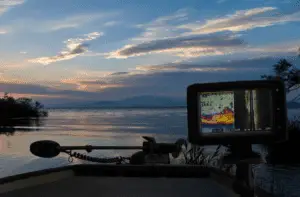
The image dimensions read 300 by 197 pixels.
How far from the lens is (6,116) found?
90.8 metres

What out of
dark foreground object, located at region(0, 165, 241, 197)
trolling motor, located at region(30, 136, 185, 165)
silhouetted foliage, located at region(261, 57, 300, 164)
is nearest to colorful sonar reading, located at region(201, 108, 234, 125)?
dark foreground object, located at region(0, 165, 241, 197)

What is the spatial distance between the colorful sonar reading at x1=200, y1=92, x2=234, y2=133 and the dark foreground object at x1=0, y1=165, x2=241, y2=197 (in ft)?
3.80

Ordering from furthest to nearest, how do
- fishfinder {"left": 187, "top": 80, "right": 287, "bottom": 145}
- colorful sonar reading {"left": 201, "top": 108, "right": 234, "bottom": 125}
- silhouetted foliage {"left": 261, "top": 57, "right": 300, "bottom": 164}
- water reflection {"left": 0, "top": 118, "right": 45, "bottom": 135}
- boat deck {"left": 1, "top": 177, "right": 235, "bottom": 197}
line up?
water reflection {"left": 0, "top": 118, "right": 45, "bottom": 135}
silhouetted foliage {"left": 261, "top": 57, "right": 300, "bottom": 164}
boat deck {"left": 1, "top": 177, "right": 235, "bottom": 197}
colorful sonar reading {"left": 201, "top": 108, "right": 234, "bottom": 125}
fishfinder {"left": 187, "top": 80, "right": 287, "bottom": 145}

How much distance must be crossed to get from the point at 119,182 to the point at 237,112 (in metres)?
1.85

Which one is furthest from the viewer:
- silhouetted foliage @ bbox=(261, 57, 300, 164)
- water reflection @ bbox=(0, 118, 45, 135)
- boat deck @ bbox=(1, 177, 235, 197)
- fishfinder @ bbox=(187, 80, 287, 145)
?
water reflection @ bbox=(0, 118, 45, 135)

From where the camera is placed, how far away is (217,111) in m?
2.13

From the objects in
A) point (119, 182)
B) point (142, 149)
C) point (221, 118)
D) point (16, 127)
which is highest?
point (221, 118)

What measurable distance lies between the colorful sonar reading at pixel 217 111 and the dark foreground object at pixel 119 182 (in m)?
1.16

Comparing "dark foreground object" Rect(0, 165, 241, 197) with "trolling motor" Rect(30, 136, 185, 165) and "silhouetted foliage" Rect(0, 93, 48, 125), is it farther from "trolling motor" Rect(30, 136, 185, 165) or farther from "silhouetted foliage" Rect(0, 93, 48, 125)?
"silhouetted foliage" Rect(0, 93, 48, 125)

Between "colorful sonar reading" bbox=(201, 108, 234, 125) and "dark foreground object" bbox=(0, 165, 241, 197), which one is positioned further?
"dark foreground object" bbox=(0, 165, 241, 197)

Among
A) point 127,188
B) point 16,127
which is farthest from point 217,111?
point 16,127

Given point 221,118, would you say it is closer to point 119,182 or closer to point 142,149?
point 119,182

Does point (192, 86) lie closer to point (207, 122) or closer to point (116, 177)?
point (207, 122)

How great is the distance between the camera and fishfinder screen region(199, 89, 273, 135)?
6.72 feet
